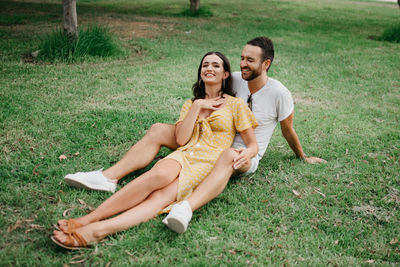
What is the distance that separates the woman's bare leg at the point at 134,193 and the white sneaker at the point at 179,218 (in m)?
0.34

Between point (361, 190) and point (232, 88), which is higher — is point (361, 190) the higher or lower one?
the lower one

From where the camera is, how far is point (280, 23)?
14.7 meters

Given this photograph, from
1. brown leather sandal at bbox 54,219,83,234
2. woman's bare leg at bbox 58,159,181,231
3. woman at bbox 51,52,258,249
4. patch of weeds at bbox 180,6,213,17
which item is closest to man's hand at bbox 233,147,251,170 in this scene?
woman at bbox 51,52,258,249

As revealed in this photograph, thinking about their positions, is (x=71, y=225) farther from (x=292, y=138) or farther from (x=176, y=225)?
(x=292, y=138)

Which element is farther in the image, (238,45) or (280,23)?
(280,23)

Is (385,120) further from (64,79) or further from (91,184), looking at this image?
(64,79)

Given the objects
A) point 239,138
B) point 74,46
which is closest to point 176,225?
point 239,138

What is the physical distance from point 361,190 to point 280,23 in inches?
487

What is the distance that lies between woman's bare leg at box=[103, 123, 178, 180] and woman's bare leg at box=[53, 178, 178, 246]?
1.67 feet

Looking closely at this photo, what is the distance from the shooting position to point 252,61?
3680 mm

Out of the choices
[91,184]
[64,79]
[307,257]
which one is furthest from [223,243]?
[64,79]

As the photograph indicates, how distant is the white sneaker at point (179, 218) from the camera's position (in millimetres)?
2643

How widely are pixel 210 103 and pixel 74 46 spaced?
5.43m

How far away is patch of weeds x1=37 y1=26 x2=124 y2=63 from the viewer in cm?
747
